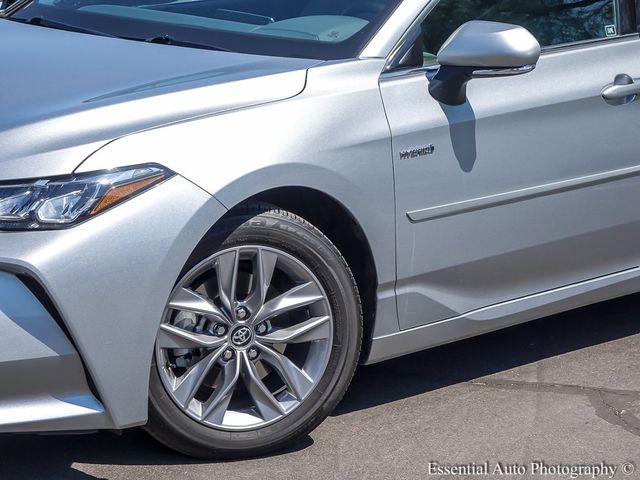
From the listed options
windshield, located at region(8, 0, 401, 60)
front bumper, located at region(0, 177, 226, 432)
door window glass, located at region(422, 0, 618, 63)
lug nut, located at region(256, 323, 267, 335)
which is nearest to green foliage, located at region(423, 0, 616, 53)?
door window glass, located at region(422, 0, 618, 63)

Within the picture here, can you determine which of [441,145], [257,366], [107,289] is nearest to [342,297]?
[257,366]

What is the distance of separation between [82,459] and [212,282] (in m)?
0.67

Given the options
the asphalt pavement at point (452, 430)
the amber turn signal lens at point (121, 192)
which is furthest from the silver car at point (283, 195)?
the asphalt pavement at point (452, 430)

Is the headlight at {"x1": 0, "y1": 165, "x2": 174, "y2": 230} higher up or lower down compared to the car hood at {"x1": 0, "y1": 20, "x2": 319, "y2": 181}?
lower down

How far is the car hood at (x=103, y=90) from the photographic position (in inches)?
121

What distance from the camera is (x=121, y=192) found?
10.1 feet

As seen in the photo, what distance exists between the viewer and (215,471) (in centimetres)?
349

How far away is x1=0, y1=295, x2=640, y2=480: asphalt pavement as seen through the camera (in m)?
3.51

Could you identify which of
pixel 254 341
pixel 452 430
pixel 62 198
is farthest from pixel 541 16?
→ pixel 62 198

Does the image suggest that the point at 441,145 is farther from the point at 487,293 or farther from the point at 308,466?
the point at 308,466

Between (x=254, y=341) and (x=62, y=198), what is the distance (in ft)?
2.51

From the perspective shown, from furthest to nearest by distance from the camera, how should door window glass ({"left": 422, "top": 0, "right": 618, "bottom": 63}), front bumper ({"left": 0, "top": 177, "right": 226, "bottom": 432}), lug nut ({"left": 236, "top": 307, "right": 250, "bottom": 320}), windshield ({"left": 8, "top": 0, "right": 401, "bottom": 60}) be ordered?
door window glass ({"left": 422, "top": 0, "right": 618, "bottom": 63}) → windshield ({"left": 8, "top": 0, "right": 401, "bottom": 60}) → lug nut ({"left": 236, "top": 307, "right": 250, "bottom": 320}) → front bumper ({"left": 0, "top": 177, "right": 226, "bottom": 432})

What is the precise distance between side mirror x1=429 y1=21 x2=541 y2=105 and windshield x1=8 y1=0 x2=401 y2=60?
0.87ft

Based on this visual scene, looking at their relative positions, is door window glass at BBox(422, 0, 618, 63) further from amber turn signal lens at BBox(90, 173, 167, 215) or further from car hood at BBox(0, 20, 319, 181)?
amber turn signal lens at BBox(90, 173, 167, 215)
